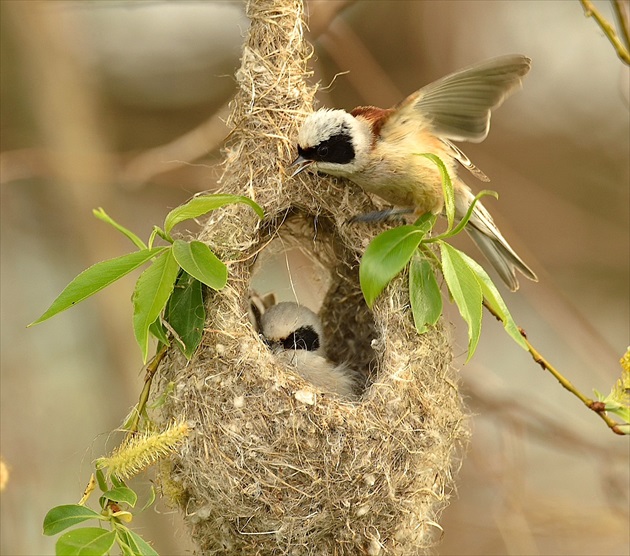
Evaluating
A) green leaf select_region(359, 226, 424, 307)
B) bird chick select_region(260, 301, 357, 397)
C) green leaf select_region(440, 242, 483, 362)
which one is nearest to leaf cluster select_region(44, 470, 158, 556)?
green leaf select_region(359, 226, 424, 307)

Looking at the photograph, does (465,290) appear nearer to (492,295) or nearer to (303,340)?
(492,295)

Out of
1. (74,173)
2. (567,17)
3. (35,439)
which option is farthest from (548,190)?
(35,439)

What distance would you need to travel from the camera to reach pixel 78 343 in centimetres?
447

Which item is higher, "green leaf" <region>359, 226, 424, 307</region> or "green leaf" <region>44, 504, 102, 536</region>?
"green leaf" <region>359, 226, 424, 307</region>

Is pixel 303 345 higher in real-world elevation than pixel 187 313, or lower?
lower

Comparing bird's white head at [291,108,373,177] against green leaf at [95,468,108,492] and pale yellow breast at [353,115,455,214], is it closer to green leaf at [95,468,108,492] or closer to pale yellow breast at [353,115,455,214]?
pale yellow breast at [353,115,455,214]

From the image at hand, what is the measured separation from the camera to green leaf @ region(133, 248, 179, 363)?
1.54 metres

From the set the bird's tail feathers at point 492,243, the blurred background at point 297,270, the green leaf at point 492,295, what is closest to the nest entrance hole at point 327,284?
the bird's tail feathers at point 492,243

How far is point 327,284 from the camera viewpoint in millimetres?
2938

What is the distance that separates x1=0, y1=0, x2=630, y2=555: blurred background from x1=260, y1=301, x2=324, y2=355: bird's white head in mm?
699

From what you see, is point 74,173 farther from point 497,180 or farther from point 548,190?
point 548,190

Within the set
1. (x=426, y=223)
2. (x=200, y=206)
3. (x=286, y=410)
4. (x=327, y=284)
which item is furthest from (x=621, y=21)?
(x=327, y=284)

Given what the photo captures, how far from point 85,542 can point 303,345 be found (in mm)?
1247

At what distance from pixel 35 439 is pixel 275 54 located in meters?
2.18
